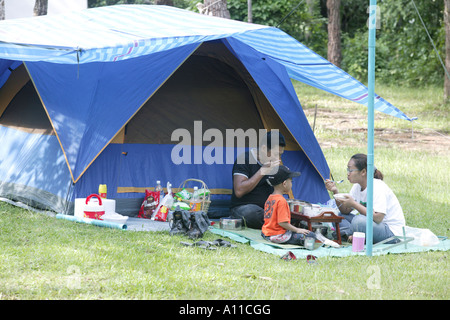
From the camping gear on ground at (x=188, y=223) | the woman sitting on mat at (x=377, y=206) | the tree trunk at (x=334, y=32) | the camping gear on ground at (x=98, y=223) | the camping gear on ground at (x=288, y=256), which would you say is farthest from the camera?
the tree trunk at (x=334, y=32)

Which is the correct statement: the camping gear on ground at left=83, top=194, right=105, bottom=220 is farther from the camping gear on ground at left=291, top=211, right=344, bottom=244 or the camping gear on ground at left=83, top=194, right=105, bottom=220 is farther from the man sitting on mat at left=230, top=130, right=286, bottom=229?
the camping gear on ground at left=291, top=211, right=344, bottom=244

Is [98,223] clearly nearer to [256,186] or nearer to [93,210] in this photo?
[93,210]

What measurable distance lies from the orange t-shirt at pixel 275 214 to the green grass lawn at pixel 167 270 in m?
0.32

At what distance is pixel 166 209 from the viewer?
5.59m

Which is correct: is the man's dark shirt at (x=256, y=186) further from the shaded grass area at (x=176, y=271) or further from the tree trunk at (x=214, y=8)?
the tree trunk at (x=214, y=8)

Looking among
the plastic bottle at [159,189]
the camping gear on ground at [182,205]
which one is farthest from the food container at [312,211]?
the plastic bottle at [159,189]

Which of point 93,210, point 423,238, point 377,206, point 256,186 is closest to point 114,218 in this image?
point 93,210

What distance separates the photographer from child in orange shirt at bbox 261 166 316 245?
186 inches

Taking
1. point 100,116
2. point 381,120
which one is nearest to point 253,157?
point 100,116

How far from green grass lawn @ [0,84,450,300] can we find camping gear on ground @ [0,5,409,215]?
2.12ft

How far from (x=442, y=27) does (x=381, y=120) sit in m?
4.87

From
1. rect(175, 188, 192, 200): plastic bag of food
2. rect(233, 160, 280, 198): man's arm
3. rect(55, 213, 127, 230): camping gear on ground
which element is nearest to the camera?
rect(55, 213, 127, 230): camping gear on ground

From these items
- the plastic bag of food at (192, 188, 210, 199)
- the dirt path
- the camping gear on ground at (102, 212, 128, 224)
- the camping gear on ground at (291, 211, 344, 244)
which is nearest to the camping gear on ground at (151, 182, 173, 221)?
the plastic bag of food at (192, 188, 210, 199)

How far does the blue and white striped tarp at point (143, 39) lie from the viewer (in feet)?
15.0
